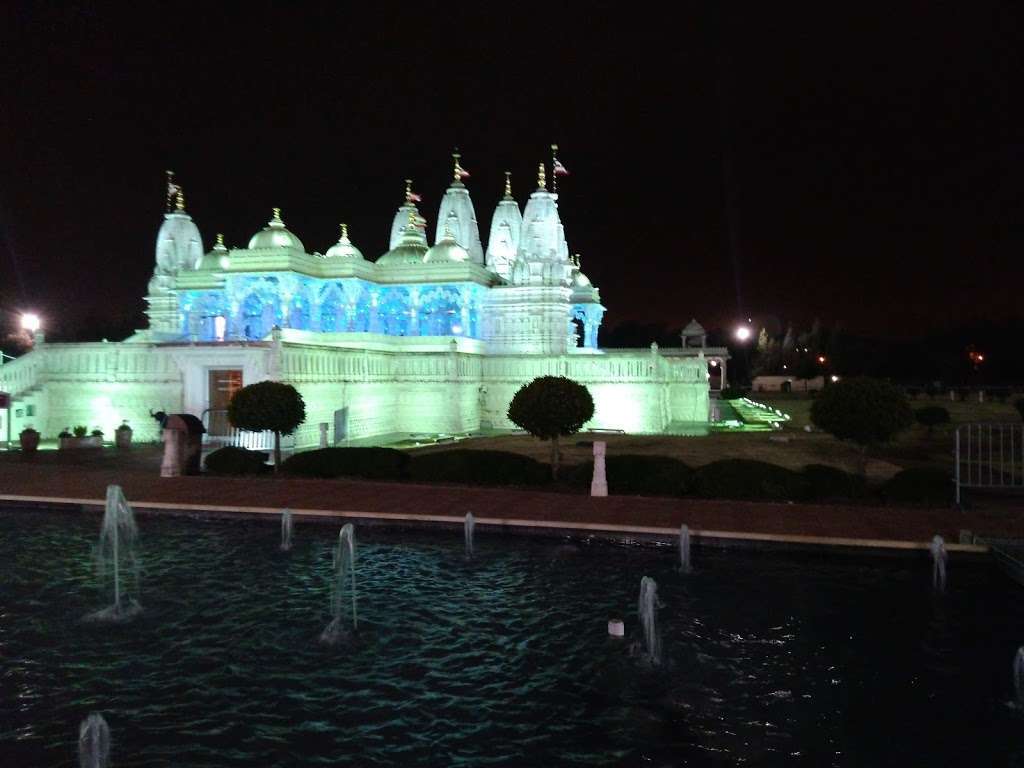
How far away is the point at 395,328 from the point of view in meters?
43.1

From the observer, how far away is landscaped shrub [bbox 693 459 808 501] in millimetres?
16656

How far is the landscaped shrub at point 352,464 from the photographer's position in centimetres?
1970

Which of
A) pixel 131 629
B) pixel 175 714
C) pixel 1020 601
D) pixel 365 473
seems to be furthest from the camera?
pixel 365 473

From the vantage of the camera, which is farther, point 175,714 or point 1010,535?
point 1010,535

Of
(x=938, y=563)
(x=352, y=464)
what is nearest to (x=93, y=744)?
(x=938, y=563)

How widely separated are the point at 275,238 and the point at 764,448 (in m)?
25.7

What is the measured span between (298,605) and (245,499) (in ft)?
21.3

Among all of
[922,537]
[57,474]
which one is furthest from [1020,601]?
[57,474]

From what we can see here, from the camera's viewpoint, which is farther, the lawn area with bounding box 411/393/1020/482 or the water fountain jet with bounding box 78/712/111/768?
the lawn area with bounding box 411/393/1020/482

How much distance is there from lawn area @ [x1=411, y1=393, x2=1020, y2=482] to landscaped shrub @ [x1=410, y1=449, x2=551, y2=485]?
14.7ft

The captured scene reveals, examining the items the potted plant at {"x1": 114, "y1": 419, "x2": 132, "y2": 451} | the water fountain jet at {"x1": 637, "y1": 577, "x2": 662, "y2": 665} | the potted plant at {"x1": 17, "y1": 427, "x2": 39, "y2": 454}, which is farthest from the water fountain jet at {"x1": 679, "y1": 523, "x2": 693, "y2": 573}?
the potted plant at {"x1": 114, "y1": 419, "x2": 132, "y2": 451}

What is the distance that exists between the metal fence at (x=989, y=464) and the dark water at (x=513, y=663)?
15.1 ft

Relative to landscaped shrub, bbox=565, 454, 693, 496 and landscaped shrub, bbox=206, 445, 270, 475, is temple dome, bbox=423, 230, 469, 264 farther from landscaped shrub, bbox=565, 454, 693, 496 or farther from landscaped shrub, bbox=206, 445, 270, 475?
landscaped shrub, bbox=565, 454, 693, 496

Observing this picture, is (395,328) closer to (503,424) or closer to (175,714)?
(503,424)
